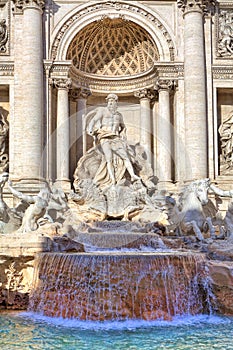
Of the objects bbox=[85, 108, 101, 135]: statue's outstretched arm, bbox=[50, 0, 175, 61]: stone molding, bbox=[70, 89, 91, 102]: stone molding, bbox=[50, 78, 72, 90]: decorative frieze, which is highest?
bbox=[50, 0, 175, 61]: stone molding

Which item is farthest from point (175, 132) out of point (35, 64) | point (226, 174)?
point (35, 64)

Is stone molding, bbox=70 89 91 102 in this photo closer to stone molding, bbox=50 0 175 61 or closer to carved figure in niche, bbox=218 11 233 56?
stone molding, bbox=50 0 175 61

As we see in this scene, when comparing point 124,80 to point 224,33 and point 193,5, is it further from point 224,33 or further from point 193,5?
point 224,33

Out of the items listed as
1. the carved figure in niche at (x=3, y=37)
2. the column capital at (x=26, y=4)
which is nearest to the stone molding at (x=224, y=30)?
the column capital at (x=26, y=4)

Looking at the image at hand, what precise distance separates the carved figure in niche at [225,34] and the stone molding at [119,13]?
1740mm

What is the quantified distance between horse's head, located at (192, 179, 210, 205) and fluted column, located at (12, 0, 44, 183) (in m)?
5.24

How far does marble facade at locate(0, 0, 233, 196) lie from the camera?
18.3 m

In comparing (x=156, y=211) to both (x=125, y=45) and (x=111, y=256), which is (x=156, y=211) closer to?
(x=111, y=256)

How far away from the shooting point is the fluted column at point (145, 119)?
64.6 feet

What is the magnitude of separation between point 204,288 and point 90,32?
36.3 feet

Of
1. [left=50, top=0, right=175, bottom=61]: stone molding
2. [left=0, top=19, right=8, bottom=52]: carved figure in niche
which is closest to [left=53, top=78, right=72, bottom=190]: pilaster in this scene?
[left=50, top=0, right=175, bottom=61]: stone molding

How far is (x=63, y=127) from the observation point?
18594mm

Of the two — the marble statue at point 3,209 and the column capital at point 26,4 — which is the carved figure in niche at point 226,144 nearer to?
the column capital at point 26,4

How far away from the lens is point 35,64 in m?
18.2
